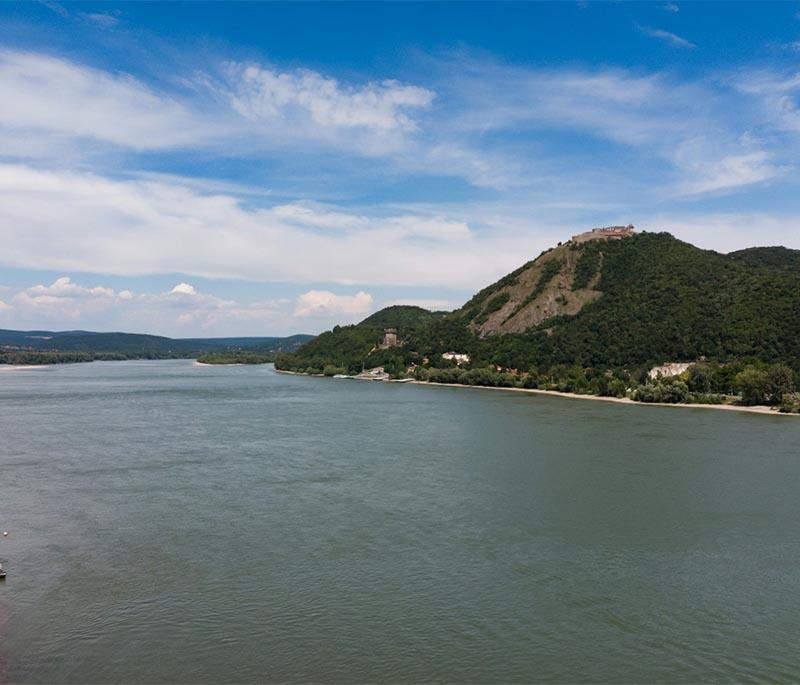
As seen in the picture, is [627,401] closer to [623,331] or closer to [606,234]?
[623,331]

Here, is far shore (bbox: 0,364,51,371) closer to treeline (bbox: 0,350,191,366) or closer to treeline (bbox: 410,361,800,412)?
treeline (bbox: 0,350,191,366)

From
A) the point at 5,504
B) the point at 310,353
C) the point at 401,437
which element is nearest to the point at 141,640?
the point at 5,504

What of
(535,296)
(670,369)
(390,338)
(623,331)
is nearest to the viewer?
(670,369)

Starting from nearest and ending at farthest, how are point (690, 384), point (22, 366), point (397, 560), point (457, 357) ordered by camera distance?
point (397, 560) → point (690, 384) → point (457, 357) → point (22, 366)

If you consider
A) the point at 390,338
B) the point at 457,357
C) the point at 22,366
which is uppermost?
the point at 390,338

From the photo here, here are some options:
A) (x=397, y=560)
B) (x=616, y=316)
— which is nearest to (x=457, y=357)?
(x=616, y=316)

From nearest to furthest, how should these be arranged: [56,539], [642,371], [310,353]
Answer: [56,539] → [642,371] → [310,353]

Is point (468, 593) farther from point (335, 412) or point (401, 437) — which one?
point (335, 412)
